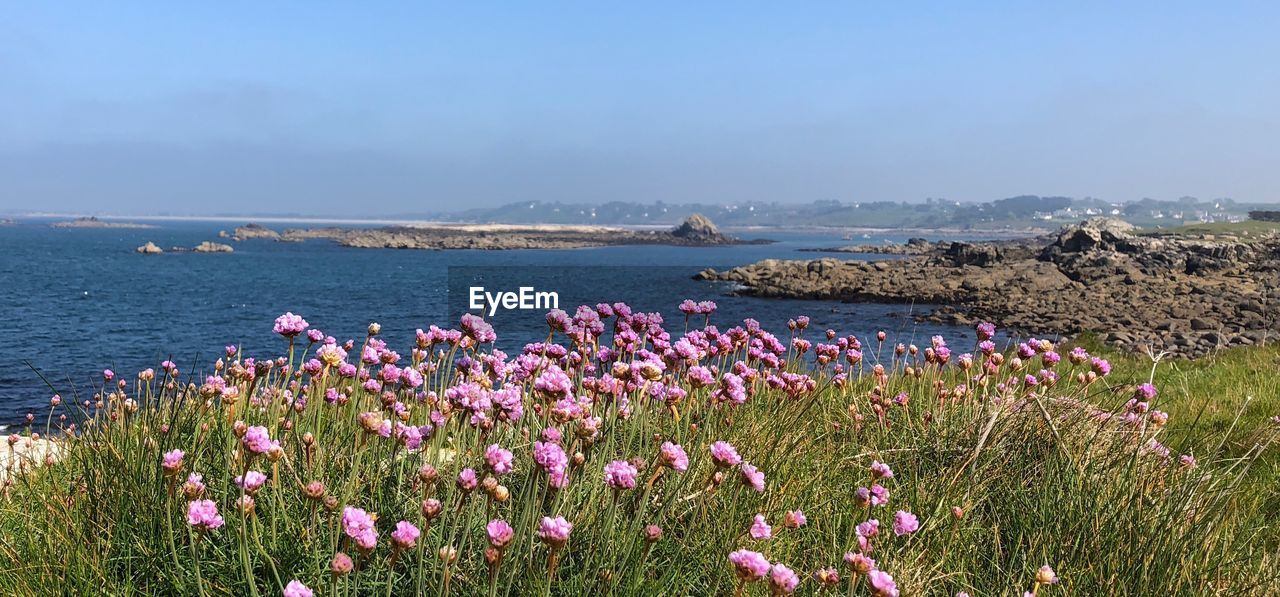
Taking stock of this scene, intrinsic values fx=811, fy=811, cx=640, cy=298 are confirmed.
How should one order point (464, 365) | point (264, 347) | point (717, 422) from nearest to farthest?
point (464, 365)
point (717, 422)
point (264, 347)

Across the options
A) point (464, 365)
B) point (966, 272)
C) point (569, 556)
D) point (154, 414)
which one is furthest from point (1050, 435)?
point (966, 272)

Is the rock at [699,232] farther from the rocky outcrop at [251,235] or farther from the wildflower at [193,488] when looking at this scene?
the wildflower at [193,488]

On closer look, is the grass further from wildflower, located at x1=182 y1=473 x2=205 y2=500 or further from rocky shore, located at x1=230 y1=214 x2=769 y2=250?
rocky shore, located at x1=230 y1=214 x2=769 y2=250

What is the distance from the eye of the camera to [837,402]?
6.63 meters

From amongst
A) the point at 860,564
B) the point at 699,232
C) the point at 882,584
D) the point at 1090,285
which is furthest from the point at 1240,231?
the point at 699,232

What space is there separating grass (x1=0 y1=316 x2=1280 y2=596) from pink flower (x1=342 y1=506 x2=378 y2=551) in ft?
0.45

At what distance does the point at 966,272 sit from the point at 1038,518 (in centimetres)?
6198

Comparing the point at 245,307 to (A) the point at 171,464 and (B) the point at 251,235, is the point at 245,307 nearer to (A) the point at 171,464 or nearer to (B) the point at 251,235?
(A) the point at 171,464

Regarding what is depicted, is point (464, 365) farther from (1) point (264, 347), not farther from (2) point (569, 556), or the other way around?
(1) point (264, 347)

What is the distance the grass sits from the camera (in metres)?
2.78

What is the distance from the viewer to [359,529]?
212cm

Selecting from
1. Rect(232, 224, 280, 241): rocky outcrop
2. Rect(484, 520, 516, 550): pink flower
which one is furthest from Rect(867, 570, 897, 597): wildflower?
Rect(232, 224, 280, 241): rocky outcrop

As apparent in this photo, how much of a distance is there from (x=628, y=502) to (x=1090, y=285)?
5433 cm

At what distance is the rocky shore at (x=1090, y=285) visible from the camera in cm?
3453
